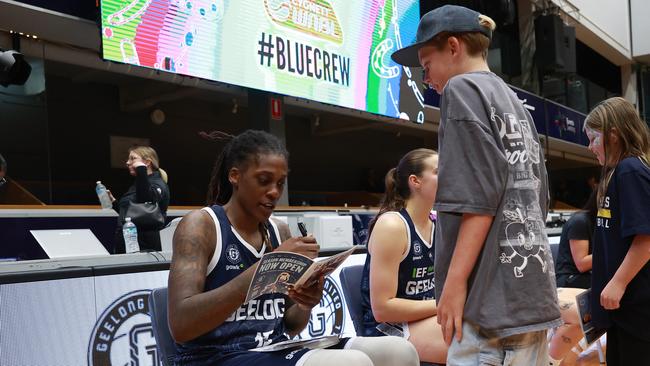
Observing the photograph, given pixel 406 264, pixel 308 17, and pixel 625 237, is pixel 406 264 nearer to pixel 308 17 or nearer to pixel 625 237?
pixel 625 237

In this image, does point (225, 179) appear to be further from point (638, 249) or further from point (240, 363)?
point (638, 249)

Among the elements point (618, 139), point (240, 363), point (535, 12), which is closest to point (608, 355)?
point (618, 139)

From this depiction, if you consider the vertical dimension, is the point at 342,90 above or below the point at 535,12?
below

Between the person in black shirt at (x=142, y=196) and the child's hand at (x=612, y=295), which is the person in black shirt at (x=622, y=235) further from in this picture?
the person in black shirt at (x=142, y=196)

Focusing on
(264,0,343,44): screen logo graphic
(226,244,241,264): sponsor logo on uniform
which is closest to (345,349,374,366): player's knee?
(226,244,241,264): sponsor logo on uniform

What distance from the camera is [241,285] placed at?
1.67 m

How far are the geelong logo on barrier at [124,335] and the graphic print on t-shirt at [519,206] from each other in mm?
1784

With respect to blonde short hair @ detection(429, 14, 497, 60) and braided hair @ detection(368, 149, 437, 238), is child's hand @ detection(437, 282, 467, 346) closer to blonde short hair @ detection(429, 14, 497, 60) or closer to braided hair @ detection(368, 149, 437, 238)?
blonde short hair @ detection(429, 14, 497, 60)

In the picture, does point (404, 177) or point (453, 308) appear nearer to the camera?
point (453, 308)

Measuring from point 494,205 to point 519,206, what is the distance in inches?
3.9

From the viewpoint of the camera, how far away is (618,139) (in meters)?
2.45

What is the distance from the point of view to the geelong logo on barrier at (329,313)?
10.2ft

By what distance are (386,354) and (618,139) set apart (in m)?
1.38

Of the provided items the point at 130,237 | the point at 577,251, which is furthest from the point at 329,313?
the point at 130,237
